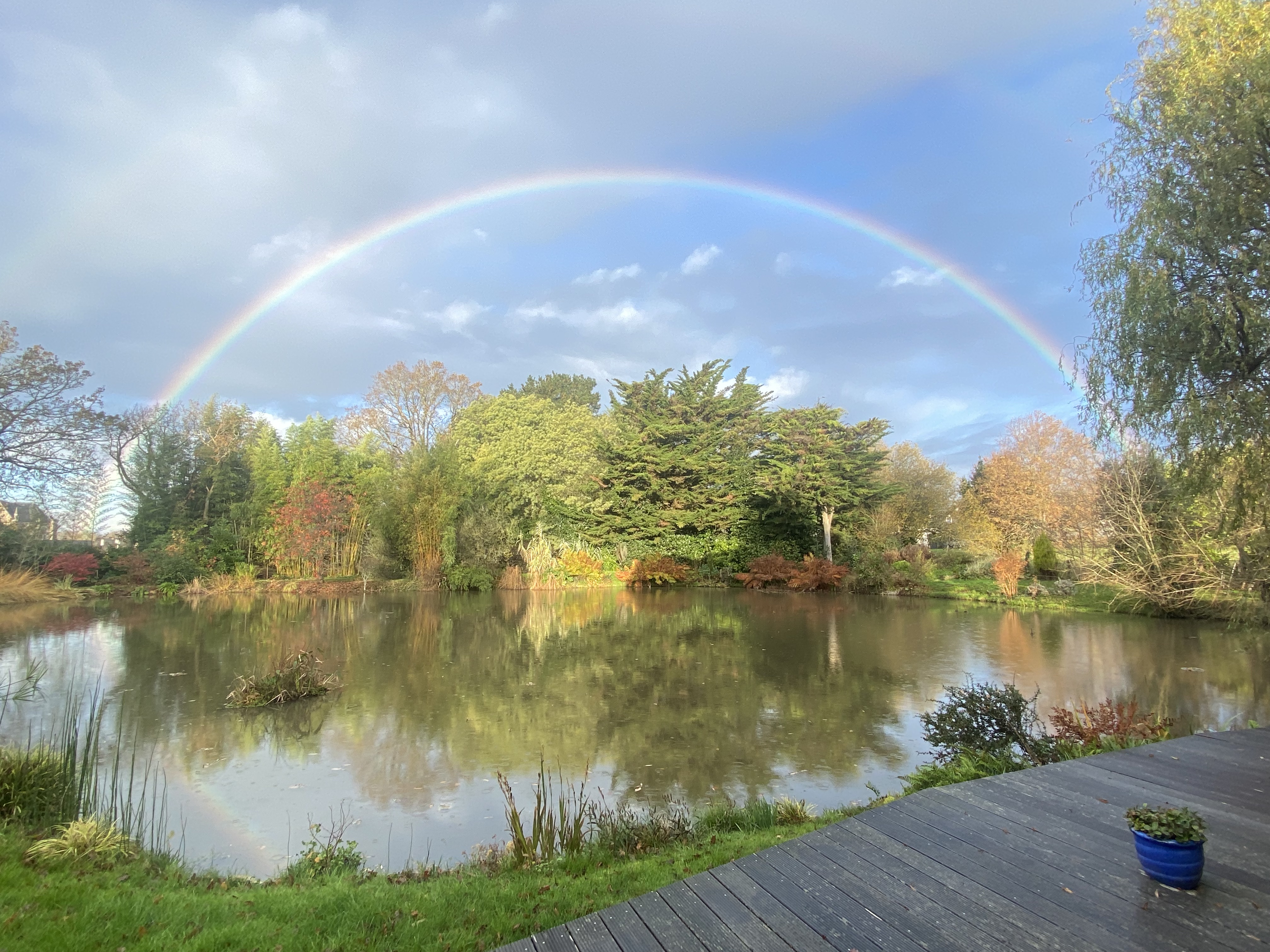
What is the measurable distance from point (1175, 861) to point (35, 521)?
23126 millimetres

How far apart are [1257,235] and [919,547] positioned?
653 inches

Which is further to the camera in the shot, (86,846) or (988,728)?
(988,728)

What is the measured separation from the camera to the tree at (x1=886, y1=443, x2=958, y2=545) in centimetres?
2258

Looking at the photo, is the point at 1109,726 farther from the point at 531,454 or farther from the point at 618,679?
the point at 531,454

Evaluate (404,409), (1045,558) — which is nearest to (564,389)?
(404,409)

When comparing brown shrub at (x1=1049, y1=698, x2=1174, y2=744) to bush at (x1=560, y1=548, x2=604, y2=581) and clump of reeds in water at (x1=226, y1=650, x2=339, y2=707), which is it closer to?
clump of reeds in water at (x1=226, y1=650, x2=339, y2=707)

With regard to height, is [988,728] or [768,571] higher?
[768,571]

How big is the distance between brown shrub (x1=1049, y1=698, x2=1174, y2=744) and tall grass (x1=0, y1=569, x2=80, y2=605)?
2026 centimetres

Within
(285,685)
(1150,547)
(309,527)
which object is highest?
(309,527)

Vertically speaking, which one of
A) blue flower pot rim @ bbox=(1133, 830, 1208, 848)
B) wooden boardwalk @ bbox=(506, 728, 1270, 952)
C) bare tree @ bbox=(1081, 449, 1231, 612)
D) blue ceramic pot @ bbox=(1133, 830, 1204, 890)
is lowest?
wooden boardwalk @ bbox=(506, 728, 1270, 952)

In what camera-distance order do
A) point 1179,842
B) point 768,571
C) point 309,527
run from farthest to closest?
point 768,571
point 309,527
point 1179,842

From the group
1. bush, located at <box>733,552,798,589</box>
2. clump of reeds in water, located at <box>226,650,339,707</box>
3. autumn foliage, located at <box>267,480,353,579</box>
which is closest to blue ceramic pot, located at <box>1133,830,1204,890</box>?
clump of reeds in water, located at <box>226,650,339,707</box>

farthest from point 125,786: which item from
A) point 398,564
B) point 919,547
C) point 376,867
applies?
point 919,547

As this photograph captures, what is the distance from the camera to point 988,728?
480cm
